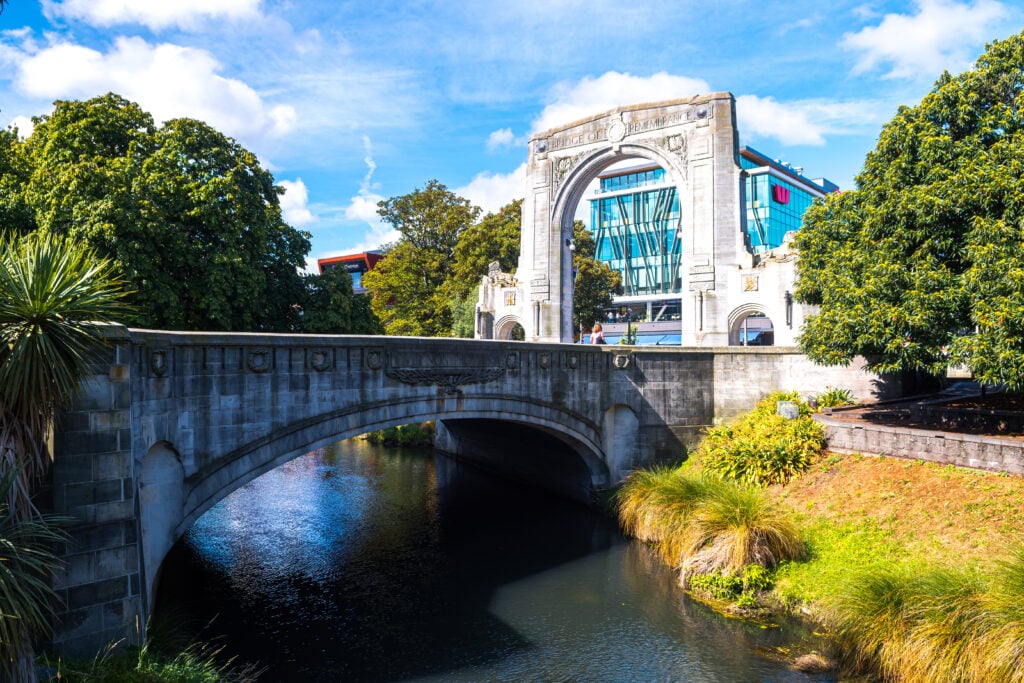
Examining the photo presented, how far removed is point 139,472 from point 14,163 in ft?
48.6

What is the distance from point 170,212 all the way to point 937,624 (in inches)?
769

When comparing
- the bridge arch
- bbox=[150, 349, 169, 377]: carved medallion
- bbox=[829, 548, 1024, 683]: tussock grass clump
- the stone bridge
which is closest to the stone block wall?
bbox=[829, 548, 1024, 683]: tussock grass clump

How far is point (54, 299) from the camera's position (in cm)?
743

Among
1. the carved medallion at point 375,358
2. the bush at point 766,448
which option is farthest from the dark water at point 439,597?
the carved medallion at point 375,358

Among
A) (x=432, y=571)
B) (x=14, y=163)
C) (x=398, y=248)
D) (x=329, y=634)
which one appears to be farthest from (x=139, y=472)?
(x=398, y=248)

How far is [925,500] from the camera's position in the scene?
1341 cm

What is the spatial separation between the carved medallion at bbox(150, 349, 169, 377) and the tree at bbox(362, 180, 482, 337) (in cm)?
2728

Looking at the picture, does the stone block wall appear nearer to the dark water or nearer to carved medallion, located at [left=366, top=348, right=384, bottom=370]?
the dark water

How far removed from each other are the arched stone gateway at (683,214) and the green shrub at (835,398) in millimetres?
3939

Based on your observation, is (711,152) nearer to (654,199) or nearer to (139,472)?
(139,472)

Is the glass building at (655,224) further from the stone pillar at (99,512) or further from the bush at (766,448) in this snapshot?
the stone pillar at (99,512)

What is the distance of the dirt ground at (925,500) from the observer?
1191cm

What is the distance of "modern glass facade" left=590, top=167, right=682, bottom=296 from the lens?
7244 cm

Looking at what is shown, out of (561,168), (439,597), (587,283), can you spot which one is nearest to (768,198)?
(587,283)
